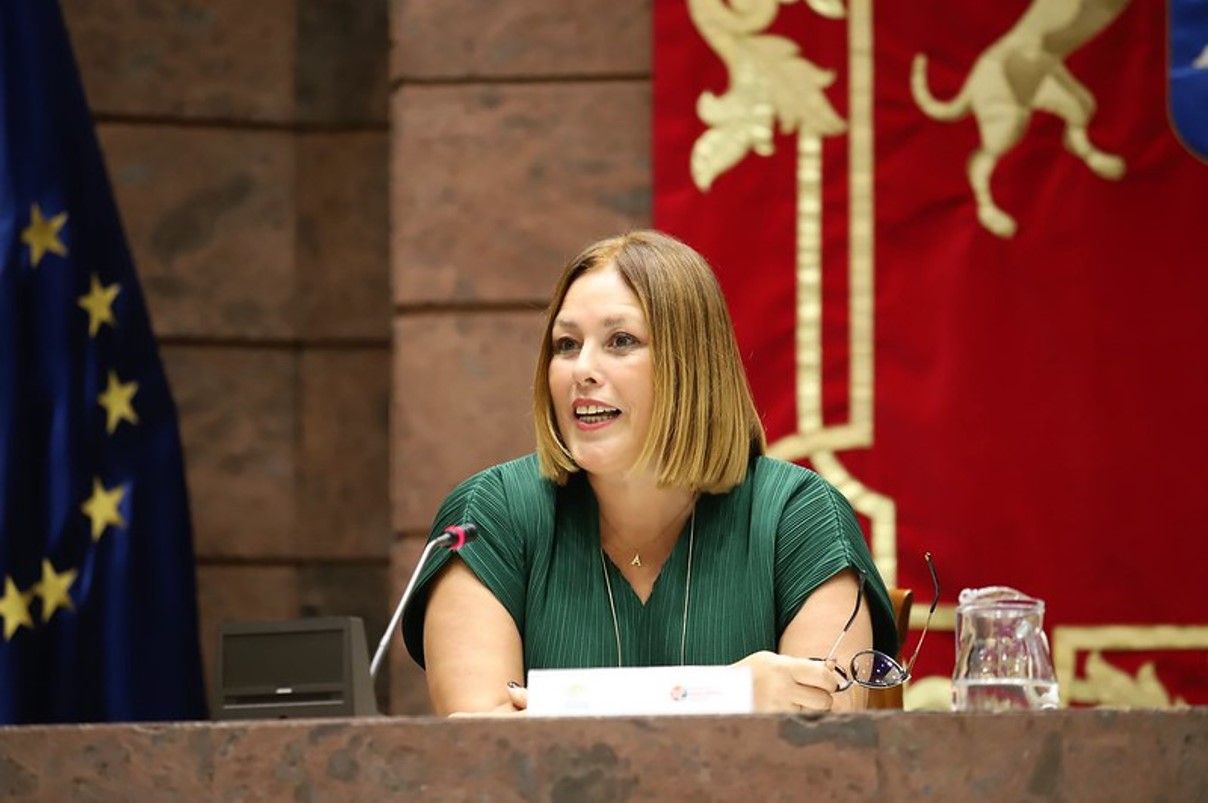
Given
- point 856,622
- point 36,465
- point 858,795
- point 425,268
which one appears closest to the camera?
point 858,795

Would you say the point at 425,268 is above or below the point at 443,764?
above

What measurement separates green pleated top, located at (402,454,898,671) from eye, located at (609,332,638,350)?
224 mm

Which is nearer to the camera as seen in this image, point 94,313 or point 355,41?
point 94,313

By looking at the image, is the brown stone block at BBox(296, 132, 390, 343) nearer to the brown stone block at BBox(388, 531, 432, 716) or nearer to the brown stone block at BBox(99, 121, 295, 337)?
the brown stone block at BBox(99, 121, 295, 337)

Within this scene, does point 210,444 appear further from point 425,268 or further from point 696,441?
point 696,441

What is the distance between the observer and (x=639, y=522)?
260 centimetres

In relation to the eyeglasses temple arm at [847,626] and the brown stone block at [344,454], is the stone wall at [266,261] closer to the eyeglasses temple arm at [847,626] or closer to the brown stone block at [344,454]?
the brown stone block at [344,454]

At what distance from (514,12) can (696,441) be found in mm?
1706

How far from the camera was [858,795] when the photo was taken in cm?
143

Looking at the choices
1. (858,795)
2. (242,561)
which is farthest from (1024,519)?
(858,795)

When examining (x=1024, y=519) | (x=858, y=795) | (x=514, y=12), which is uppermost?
(x=514, y=12)

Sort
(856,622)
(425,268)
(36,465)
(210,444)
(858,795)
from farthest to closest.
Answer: (210,444)
(425,268)
(36,465)
(856,622)
(858,795)

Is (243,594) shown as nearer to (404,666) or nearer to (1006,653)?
(404,666)

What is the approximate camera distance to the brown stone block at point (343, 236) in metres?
4.35
